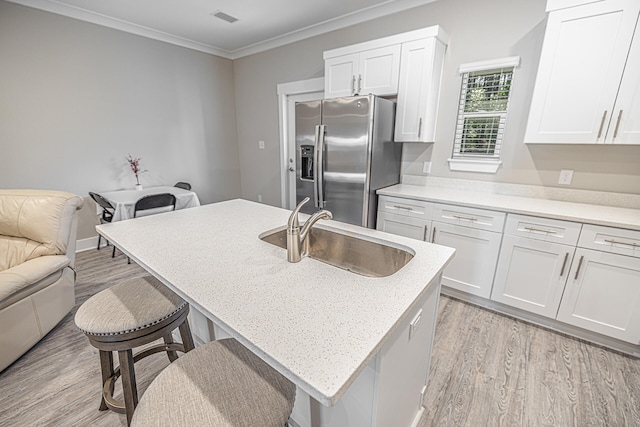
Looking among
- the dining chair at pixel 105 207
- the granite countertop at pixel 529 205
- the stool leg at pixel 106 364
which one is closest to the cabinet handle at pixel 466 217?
the granite countertop at pixel 529 205

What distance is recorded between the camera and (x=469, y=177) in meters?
2.70

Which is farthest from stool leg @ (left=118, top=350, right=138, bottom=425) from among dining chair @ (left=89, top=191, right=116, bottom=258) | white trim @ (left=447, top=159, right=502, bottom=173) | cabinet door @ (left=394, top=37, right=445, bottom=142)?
white trim @ (left=447, top=159, right=502, bottom=173)

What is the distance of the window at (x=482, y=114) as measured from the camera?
2.44 metres

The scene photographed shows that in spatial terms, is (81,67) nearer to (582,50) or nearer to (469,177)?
(469,177)

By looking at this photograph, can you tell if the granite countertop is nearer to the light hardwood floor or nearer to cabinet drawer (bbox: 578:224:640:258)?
cabinet drawer (bbox: 578:224:640:258)

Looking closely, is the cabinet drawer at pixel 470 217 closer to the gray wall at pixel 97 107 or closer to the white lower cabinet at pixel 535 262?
the white lower cabinet at pixel 535 262

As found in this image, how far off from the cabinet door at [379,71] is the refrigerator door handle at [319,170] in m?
0.63

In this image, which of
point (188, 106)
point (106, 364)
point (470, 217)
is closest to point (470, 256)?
point (470, 217)

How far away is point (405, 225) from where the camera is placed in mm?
2564

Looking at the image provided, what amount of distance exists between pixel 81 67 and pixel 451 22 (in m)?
3.97

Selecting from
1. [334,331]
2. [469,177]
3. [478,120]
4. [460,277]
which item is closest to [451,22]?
[478,120]

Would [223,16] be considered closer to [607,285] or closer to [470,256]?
[470,256]

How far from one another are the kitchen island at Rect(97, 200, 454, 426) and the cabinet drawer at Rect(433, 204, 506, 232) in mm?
1152

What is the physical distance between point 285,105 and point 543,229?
11.2ft
